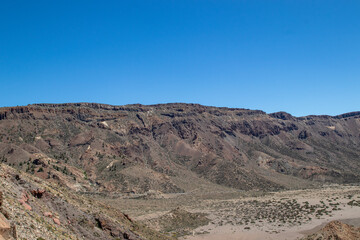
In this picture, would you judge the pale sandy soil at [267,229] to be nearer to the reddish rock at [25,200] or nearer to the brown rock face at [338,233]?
the brown rock face at [338,233]

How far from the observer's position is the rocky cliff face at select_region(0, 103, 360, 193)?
8344 cm

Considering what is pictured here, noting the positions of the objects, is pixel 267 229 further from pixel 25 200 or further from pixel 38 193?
pixel 25 200

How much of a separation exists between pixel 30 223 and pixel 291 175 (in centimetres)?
11175

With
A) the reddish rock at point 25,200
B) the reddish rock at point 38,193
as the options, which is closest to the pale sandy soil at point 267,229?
the reddish rock at point 38,193

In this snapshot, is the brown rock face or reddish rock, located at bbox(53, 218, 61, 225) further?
the brown rock face

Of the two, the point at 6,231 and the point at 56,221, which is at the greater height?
the point at 6,231

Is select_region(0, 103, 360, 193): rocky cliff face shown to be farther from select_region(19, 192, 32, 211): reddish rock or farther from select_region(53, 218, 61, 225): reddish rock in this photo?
select_region(53, 218, 61, 225): reddish rock

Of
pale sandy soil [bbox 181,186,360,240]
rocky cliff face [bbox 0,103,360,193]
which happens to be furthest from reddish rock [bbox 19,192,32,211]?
rocky cliff face [bbox 0,103,360,193]

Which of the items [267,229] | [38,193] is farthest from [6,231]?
[267,229]

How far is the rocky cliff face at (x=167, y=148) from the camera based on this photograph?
83.4 metres

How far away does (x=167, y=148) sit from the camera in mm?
123750

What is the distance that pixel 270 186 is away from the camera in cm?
9481

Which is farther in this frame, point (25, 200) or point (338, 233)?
point (338, 233)

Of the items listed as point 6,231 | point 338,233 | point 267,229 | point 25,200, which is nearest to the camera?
point 6,231
